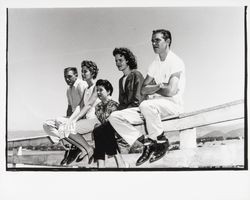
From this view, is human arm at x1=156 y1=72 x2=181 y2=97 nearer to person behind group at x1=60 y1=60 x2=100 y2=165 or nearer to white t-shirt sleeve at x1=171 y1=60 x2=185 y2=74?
white t-shirt sleeve at x1=171 y1=60 x2=185 y2=74

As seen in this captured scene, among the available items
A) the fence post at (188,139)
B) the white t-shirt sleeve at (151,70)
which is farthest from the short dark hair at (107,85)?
the fence post at (188,139)

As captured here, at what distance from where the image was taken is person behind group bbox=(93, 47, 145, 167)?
2523 millimetres

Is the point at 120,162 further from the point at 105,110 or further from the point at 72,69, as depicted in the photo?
the point at 72,69

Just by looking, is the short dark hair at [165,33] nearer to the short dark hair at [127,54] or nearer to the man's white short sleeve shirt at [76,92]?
the short dark hair at [127,54]

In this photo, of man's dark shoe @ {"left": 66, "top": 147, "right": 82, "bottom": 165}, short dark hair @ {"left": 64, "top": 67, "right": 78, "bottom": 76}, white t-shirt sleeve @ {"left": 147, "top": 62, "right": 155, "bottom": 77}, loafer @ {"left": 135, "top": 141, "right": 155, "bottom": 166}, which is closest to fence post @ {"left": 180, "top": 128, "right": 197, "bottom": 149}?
loafer @ {"left": 135, "top": 141, "right": 155, "bottom": 166}

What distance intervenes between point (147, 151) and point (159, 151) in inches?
2.8

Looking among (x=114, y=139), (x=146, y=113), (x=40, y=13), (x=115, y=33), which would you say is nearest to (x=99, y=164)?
(x=114, y=139)

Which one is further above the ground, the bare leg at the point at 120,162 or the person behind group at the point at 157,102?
the person behind group at the point at 157,102

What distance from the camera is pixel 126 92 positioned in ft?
8.30

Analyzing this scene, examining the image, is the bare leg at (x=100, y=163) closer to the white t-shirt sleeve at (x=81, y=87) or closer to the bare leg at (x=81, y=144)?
the bare leg at (x=81, y=144)

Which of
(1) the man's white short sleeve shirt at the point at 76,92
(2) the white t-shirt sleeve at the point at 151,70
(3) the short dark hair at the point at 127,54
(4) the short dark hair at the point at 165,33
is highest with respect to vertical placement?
(4) the short dark hair at the point at 165,33

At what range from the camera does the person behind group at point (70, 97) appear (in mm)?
2555

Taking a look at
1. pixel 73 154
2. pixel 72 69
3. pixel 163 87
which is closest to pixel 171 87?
pixel 163 87
